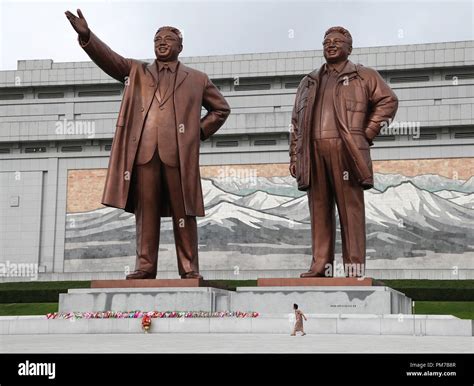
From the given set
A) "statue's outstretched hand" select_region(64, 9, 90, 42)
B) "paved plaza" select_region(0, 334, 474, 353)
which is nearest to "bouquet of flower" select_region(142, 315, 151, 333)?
"paved plaza" select_region(0, 334, 474, 353)

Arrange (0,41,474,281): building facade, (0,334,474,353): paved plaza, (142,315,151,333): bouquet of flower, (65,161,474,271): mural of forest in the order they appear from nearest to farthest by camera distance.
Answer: (0,334,474,353): paved plaza → (142,315,151,333): bouquet of flower → (65,161,474,271): mural of forest → (0,41,474,281): building facade

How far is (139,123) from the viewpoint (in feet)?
33.7

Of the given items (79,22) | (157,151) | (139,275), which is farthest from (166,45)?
(139,275)

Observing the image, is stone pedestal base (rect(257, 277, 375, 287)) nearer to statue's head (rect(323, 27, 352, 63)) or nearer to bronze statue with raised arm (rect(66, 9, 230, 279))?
bronze statue with raised arm (rect(66, 9, 230, 279))

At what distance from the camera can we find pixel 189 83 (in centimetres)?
1040

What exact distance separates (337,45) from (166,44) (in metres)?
2.34

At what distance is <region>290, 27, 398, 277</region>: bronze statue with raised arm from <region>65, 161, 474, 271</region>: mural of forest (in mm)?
14413

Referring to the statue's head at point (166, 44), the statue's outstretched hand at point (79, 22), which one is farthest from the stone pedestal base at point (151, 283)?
the statue's outstretched hand at point (79, 22)

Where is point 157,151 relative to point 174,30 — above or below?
below

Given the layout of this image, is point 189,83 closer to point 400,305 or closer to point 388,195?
point 400,305

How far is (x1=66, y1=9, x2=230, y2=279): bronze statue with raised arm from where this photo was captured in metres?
10.2

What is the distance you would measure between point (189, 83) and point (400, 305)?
4.14 metres

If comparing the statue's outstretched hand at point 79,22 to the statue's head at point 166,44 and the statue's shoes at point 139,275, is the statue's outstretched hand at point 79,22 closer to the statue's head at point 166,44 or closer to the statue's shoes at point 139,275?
the statue's head at point 166,44

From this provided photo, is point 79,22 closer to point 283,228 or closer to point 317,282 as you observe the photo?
point 317,282
